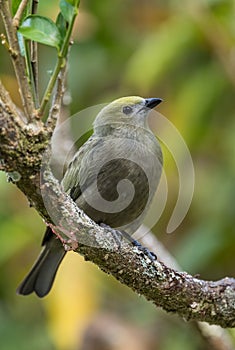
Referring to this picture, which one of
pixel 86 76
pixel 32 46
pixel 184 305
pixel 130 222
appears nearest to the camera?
pixel 32 46

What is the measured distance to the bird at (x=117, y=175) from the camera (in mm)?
2977

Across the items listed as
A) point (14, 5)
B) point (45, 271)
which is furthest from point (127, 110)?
point (14, 5)

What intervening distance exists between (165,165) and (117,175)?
1076 millimetres

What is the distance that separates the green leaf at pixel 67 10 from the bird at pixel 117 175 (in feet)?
3.75

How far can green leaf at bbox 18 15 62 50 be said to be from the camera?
187 cm

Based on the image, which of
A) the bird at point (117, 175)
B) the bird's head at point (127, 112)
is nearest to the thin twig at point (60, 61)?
the bird at point (117, 175)

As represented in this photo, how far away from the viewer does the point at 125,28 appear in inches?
193

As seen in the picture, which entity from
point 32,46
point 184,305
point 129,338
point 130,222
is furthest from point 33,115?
point 129,338

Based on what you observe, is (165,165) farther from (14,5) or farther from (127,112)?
(14,5)

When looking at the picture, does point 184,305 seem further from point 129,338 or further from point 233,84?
point 233,84

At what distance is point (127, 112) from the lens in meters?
3.42

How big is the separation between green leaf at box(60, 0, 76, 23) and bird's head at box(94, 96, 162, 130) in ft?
4.90

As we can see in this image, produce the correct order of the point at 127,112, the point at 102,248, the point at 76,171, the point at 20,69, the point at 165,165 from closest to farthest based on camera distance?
the point at 20,69, the point at 102,248, the point at 76,171, the point at 127,112, the point at 165,165

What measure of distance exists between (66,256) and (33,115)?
2.18m
